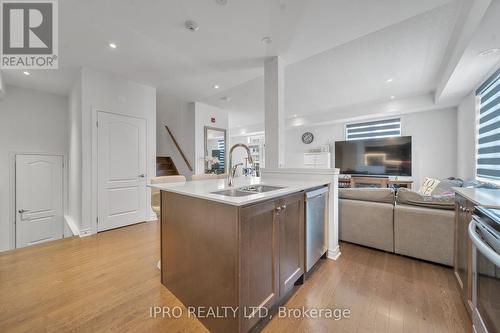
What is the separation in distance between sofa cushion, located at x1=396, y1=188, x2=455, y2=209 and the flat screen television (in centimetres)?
350

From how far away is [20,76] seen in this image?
3326 mm

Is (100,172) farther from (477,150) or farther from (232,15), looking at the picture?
(477,150)

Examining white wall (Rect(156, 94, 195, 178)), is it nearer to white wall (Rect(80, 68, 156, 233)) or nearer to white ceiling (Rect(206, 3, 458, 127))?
white ceiling (Rect(206, 3, 458, 127))

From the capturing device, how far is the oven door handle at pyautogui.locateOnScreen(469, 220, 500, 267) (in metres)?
0.79

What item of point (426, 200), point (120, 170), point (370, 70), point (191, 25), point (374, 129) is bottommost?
point (426, 200)

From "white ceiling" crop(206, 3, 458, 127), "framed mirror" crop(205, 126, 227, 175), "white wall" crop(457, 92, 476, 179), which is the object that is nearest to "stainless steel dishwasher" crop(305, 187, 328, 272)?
"white ceiling" crop(206, 3, 458, 127)

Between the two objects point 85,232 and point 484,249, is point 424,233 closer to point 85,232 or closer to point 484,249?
point 484,249

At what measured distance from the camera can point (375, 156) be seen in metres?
5.46

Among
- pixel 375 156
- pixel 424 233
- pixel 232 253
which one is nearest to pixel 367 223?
pixel 424 233

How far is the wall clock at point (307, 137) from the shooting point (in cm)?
683

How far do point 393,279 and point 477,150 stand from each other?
3.59m

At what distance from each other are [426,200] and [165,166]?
554cm

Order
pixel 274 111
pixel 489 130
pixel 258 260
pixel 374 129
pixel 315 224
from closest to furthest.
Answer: pixel 258 260 < pixel 315 224 < pixel 274 111 < pixel 489 130 < pixel 374 129

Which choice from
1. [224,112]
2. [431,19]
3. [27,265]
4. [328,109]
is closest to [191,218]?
[27,265]
